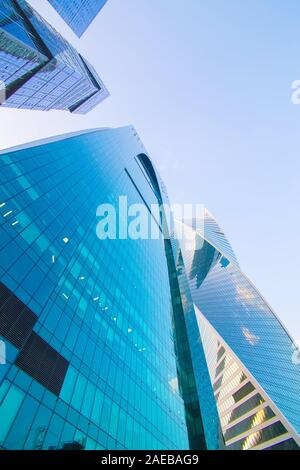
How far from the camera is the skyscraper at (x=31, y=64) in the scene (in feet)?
182

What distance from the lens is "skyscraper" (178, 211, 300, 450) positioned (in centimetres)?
7719

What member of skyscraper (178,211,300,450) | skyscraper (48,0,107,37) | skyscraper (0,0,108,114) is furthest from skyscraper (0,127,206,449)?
skyscraper (48,0,107,37)

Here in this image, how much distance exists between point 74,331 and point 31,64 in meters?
67.0

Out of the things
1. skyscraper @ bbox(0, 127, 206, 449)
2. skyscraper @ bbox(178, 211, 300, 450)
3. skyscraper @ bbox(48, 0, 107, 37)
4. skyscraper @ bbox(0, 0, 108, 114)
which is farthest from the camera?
skyscraper @ bbox(48, 0, 107, 37)

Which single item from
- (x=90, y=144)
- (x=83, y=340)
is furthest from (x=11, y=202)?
(x=90, y=144)

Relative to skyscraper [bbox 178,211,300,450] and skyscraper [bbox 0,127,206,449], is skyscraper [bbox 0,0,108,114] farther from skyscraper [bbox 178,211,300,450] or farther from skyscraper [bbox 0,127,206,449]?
skyscraper [bbox 178,211,300,450]

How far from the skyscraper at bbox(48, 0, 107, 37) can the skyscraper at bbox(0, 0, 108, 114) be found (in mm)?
9021

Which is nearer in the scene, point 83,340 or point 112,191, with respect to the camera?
point 83,340

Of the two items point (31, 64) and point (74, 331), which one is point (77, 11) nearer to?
point (31, 64)

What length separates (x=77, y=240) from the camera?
108 feet

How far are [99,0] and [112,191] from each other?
78145 millimetres

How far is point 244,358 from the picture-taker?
96625 mm
